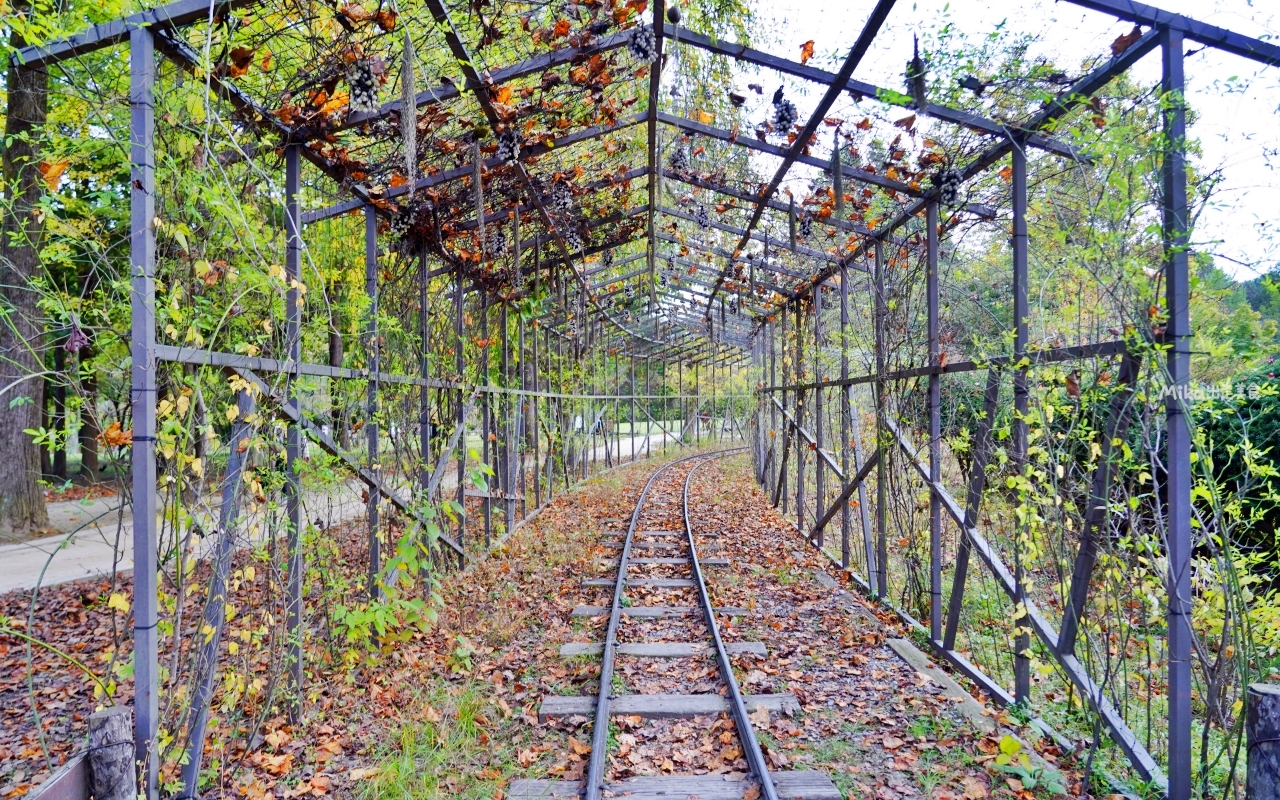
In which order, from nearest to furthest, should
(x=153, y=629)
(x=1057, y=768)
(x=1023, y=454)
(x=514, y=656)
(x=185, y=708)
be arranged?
1. (x=153, y=629)
2. (x=185, y=708)
3. (x=1057, y=768)
4. (x=1023, y=454)
5. (x=514, y=656)

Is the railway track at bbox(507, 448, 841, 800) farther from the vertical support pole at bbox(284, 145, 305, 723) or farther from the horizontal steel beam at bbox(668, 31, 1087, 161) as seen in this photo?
the horizontal steel beam at bbox(668, 31, 1087, 161)

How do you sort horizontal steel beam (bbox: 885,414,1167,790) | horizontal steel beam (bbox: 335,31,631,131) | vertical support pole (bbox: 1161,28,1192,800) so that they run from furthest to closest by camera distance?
horizontal steel beam (bbox: 335,31,631,131) < horizontal steel beam (bbox: 885,414,1167,790) < vertical support pole (bbox: 1161,28,1192,800)

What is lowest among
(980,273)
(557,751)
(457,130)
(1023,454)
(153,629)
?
(557,751)

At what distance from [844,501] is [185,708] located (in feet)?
21.8

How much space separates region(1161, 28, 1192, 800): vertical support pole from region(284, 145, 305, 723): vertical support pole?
4566 mm

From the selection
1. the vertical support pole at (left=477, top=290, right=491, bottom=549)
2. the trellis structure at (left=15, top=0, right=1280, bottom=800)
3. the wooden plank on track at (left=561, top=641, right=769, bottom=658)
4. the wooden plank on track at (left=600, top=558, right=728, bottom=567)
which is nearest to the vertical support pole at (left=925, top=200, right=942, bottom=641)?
the trellis structure at (left=15, top=0, right=1280, bottom=800)

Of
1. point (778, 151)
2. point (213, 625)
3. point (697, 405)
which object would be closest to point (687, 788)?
point (213, 625)

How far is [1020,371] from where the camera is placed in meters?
4.08

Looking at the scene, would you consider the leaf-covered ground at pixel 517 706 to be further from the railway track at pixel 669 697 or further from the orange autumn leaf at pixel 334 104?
the orange autumn leaf at pixel 334 104

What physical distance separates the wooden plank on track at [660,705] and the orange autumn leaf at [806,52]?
14.7 feet

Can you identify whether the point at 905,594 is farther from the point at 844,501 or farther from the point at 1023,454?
the point at 1023,454

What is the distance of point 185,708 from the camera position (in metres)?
3.31

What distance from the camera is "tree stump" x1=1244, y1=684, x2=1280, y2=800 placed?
226cm

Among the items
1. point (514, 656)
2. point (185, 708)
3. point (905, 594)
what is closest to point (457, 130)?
point (514, 656)
